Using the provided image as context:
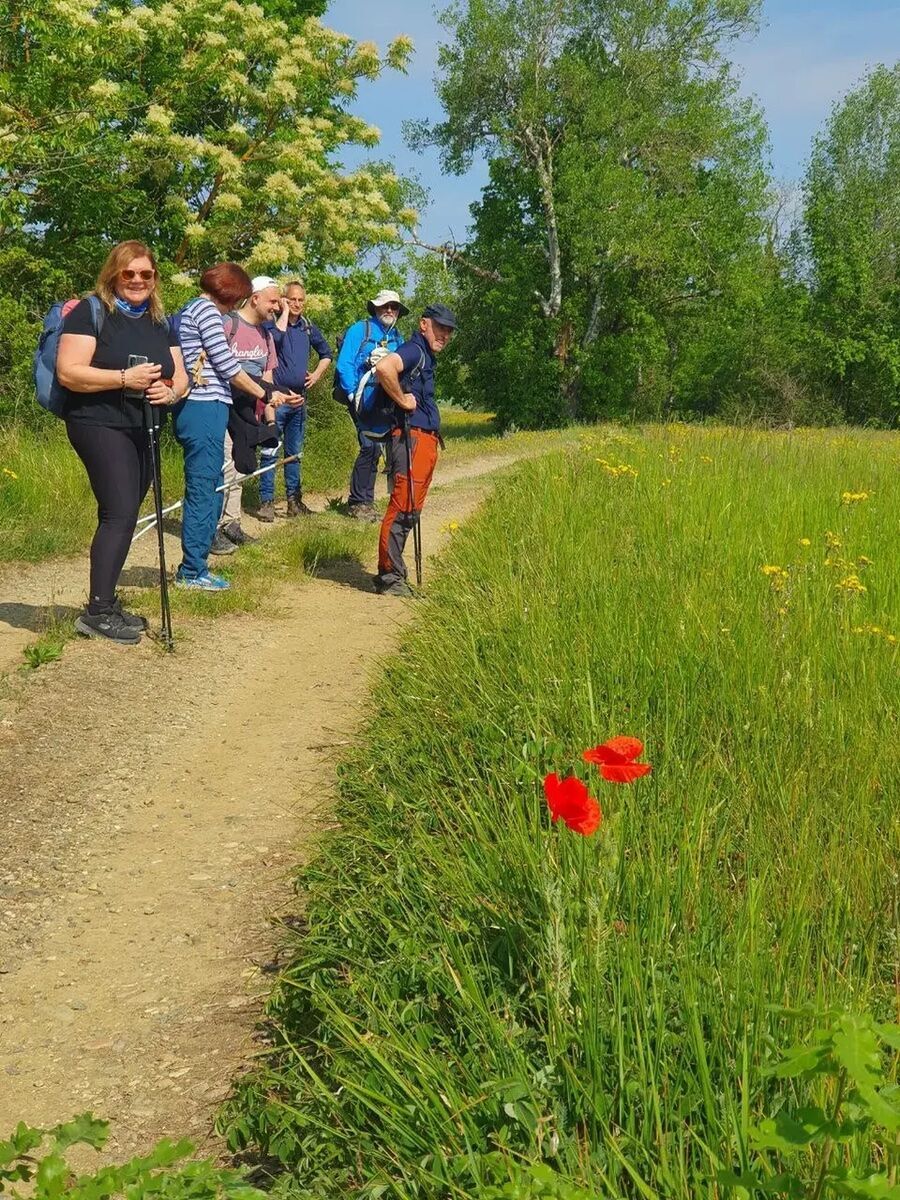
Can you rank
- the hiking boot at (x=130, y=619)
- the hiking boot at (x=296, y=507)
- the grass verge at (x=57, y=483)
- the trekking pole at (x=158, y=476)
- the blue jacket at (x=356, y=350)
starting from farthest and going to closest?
the hiking boot at (x=296, y=507) < the blue jacket at (x=356, y=350) < the grass verge at (x=57, y=483) < the hiking boot at (x=130, y=619) < the trekking pole at (x=158, y=476)

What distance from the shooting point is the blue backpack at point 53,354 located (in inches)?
245

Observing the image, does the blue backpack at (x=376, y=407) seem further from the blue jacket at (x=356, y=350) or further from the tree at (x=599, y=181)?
the tree at (x=599, y=181)

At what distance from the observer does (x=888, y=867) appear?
287 cm

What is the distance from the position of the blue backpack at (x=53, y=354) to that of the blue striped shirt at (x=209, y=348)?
1456mm

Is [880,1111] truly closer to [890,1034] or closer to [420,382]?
[890,1034]

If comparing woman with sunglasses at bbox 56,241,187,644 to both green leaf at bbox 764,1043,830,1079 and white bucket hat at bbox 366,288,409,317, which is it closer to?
white bucket hat at bbox 366,288,409,317

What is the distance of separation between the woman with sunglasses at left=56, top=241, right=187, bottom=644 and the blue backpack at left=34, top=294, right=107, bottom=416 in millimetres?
19

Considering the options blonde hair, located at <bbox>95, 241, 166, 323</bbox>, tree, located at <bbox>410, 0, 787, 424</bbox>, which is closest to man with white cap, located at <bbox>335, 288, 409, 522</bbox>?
blonde hair, located at <bbox>95, 241, 166, 323</bbox>

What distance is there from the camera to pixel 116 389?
641cm

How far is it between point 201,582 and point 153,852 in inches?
166

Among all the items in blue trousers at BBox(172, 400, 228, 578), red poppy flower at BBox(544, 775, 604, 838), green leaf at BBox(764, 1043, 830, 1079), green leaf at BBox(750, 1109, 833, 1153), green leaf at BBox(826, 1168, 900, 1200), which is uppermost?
blue trousers at BBox(172, 400, 228, 578)

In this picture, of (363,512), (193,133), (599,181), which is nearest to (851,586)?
(363,512)

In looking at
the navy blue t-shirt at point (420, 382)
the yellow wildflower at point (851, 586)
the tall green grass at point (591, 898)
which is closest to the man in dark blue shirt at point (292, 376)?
the navy blue t-shirt at point (420, 382)

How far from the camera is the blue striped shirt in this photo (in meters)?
7.86
